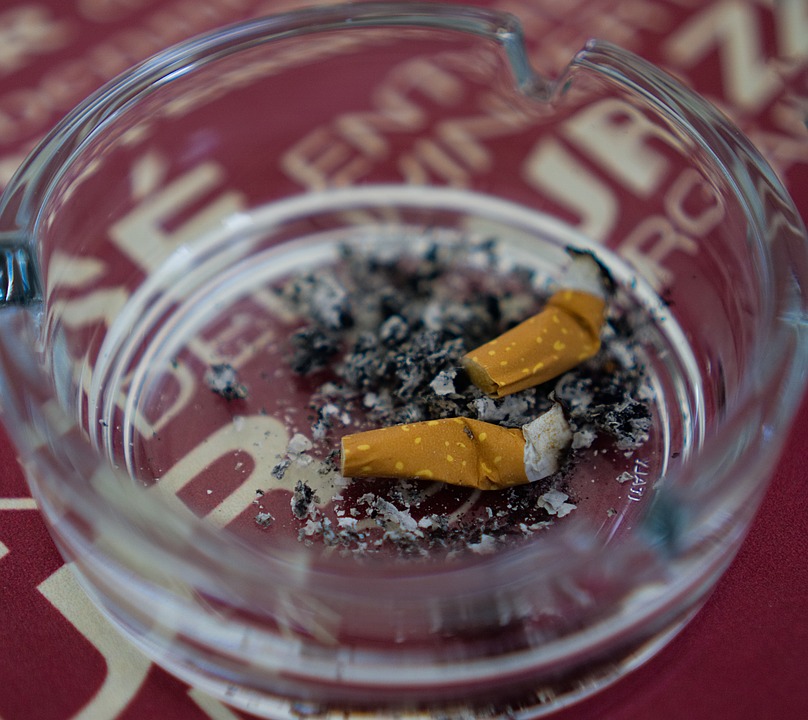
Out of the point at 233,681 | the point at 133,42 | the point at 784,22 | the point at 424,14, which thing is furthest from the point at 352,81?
the point at 233,681

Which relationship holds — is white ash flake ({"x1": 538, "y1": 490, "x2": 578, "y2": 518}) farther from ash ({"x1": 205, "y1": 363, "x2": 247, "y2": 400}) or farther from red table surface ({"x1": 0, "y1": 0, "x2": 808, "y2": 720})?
ash ({"x1": 205, "y1": 363, "x2": 247, "y2": 400})

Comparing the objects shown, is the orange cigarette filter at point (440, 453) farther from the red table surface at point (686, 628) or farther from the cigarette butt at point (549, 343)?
the red table surface at point (686, 628)

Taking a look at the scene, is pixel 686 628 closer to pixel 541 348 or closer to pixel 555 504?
pixel 555 504

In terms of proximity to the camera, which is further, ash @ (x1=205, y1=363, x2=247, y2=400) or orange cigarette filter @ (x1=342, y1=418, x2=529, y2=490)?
ash @ (x1=205, y1=363, x2=247, y2=400)

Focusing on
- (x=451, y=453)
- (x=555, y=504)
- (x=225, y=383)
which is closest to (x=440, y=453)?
(x=451, y=453)

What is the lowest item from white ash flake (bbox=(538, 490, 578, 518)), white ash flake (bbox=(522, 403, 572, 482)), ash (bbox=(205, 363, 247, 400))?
white ash flake (bbox=(538, 490, 578, 518))

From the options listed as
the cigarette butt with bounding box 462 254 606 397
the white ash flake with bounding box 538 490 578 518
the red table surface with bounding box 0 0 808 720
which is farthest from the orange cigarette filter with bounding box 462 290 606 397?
the red table surface with bounding box 0 0 808 720

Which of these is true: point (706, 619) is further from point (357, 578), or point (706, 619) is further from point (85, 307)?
point (85, 307)
